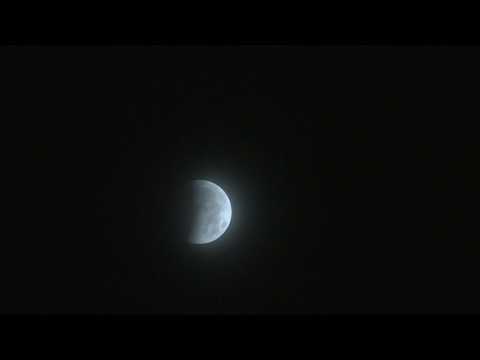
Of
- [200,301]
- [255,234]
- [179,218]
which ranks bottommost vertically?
[200,301]

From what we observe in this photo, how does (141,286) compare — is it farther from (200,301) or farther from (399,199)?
(399,199)

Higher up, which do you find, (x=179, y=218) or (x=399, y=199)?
(x=399, y=199)

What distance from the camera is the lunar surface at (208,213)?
22.9 feet

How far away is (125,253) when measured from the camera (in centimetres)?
861

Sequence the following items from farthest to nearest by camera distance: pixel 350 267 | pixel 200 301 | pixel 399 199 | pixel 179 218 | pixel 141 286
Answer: pixel 399 199
pixel 350 267
pixel 141 286
pixel 200 301
pixel 179 218

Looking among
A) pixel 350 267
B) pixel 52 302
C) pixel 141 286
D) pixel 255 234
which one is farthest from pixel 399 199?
pixel 52 302

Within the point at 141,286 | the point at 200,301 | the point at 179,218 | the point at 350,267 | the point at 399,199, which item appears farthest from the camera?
the point at 399,199

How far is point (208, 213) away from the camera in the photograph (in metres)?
7.14

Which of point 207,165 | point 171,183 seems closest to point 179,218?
point 171,183

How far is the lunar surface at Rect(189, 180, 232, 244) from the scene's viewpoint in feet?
22.9

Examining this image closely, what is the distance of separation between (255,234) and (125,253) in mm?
2390

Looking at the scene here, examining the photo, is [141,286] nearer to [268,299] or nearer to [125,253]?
[125,253]

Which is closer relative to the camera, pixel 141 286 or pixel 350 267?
pixel 141 286

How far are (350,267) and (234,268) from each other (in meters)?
2.07
